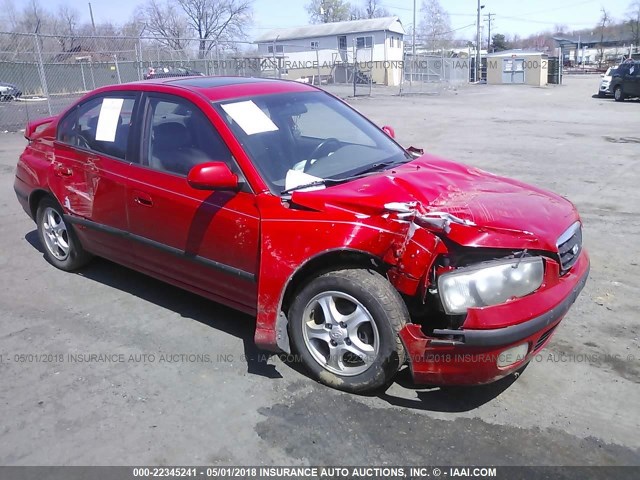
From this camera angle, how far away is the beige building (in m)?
41.8

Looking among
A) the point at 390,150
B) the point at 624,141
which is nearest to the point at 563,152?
the point at 624,141

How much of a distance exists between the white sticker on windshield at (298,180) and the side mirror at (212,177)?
32 cm

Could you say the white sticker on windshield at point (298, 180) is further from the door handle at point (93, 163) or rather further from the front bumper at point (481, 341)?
the door handle at point (93, 163)

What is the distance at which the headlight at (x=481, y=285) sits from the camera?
2869 mm

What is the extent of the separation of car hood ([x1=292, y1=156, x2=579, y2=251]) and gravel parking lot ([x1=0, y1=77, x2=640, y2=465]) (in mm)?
947

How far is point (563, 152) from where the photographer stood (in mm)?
11484

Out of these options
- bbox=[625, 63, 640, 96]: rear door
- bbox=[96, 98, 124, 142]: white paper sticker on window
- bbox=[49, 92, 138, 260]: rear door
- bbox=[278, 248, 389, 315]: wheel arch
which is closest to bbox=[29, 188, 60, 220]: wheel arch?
bbox=[49, 92, 138, 260]: rear door

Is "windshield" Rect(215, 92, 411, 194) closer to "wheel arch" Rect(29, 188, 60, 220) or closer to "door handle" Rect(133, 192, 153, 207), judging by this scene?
"door handle" Rect(133, 192, 153, 207)

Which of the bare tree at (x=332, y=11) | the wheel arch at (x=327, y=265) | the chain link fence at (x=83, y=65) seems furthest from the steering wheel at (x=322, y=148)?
the bare tree at (x=332, y=11)

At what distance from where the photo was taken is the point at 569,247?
3.26 metres

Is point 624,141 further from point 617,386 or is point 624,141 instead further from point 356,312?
point 356,312

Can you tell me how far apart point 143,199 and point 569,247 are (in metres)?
2.79

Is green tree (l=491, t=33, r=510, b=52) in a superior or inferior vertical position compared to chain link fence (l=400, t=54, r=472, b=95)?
superior

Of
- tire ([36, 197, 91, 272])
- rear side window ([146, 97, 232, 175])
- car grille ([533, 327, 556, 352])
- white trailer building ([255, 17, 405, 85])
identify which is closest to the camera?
car grille ([533, 327, 556, 352])
